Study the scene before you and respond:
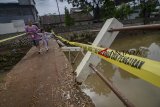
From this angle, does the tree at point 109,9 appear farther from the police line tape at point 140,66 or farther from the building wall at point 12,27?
the police line tape at point 140,66

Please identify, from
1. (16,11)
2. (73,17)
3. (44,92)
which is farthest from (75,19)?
→ (44,92)

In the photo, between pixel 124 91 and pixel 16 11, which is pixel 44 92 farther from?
pixel 16 11

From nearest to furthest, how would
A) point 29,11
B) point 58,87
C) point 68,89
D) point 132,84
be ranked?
point 68,89
point 58,87
point 132,84
point 29,11

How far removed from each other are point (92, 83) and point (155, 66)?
12.3 meters

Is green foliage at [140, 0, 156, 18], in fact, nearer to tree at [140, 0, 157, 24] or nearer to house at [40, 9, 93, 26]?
tree at [140, 0, 157, 24]

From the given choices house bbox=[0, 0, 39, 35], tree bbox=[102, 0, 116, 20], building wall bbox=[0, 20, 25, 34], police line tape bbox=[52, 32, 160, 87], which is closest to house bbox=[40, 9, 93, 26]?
tree bbox=[102, 0, 116, 20]

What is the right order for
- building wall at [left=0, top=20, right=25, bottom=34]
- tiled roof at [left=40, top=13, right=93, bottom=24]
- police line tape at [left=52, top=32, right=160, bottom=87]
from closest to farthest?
police line tape at [left=52, top=32, right=160, bottom=87] → building wall at [left=0, top=20, right=25, bottom=34] → tiled roof at [left=40, top=13, right=93, bottom=24]

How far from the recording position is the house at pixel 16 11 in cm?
3359

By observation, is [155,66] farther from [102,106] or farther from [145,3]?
[145,3]

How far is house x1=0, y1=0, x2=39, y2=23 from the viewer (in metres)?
33.6

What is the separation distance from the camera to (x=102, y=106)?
414 inches

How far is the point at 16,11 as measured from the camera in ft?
116

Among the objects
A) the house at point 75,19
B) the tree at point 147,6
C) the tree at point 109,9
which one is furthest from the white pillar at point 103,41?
the house at point 75,19

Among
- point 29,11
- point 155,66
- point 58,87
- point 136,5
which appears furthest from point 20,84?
point 136,5
